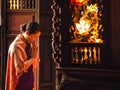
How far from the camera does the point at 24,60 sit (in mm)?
5281

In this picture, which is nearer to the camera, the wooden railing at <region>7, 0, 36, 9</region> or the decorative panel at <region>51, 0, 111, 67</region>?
the decorative panel at <region>51, 0, 111, 67</region>

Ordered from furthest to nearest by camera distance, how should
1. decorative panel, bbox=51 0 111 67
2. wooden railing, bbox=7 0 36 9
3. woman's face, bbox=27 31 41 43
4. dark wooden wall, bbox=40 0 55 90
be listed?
wooden railing, bbox=7 0 36 9 < dark wooden wall, bbox=40 0 55 90 < woman's face, bbox=27 31 41 43 < decorative panel, bbox=51 0 111 67

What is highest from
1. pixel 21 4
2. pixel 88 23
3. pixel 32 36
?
pixel 21 4

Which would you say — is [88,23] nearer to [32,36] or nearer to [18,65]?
[32,36]

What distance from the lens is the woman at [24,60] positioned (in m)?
5.20

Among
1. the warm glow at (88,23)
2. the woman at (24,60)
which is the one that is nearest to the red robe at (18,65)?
the woman at (24,60)

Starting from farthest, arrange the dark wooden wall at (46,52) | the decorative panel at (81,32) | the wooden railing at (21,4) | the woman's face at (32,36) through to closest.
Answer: the wooden railing at (21,4) < the dark wooden wall at (46,52) < the woman's face at (32,36) < the decorative panel at (81,32)

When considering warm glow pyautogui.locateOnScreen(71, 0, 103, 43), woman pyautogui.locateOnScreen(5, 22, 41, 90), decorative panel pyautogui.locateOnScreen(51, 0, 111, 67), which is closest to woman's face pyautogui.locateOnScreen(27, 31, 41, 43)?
woman pyautogui.locateOnScreen(5, 22, 41, 90)

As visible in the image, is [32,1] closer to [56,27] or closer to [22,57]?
[22,57]

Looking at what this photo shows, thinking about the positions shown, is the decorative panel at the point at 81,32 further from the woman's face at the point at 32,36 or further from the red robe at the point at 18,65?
the red robe at the point at 18,65

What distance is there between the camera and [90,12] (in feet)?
11.7

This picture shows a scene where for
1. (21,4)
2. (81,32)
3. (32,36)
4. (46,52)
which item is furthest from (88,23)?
(21,4)

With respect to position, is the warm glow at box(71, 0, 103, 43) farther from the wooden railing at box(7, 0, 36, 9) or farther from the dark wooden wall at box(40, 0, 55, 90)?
the wooden railing at box(7, 0, 36, 9)

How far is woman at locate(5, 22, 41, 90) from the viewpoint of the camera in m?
5.20
